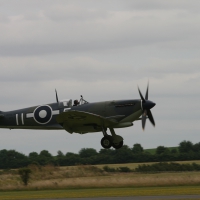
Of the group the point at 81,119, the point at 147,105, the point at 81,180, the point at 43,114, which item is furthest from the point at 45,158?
the point at 147,105

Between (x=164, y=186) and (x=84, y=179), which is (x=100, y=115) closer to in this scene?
(x=164, y=186)

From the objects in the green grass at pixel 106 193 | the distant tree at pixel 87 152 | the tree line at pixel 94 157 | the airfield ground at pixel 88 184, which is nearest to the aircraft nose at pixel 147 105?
the green grass at pixel 106 193

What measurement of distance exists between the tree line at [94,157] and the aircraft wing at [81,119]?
3803 cm

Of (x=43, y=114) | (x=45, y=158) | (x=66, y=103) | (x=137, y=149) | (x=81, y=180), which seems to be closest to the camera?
(x=66, y=103)

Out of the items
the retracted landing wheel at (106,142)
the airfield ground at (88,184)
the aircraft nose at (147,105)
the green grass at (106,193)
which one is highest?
the aircraft nose at (147,105)

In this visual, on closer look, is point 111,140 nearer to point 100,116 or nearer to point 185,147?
point 100,116

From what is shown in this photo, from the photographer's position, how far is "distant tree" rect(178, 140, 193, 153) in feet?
262

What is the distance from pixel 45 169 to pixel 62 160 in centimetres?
1288

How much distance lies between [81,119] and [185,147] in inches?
1919

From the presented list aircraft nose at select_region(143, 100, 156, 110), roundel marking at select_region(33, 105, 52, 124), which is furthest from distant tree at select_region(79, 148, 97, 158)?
aircraft nose at select_region(143, 100, 156, 110)

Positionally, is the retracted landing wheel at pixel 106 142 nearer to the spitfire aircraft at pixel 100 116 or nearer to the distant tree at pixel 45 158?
the spitfire aircraft at pixel 100 116

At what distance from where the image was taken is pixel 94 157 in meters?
74.6

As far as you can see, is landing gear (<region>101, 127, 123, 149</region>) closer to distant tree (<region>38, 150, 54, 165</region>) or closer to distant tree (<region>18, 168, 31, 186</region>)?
distant tree (<region>18, 168, 31, 186</region>)

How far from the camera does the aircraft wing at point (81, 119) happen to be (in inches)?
1294
